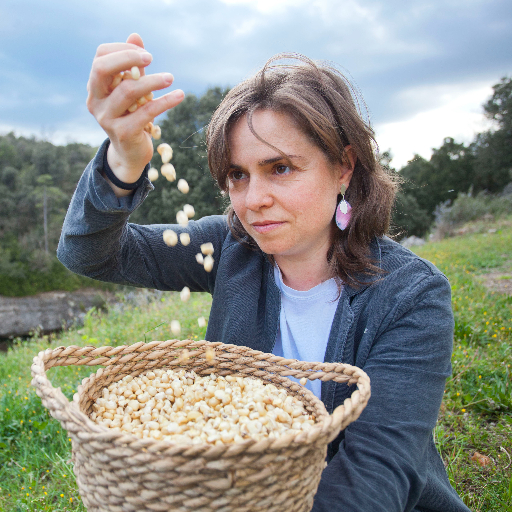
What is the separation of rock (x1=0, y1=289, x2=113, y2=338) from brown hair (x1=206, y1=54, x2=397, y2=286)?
944 inches

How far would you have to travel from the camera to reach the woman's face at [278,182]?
1.47 m

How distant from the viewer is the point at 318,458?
3.12 feet

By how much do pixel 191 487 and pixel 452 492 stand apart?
3.75 feet

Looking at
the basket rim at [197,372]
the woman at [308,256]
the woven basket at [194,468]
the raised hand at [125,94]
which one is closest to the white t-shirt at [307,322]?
the woman at [308,256]

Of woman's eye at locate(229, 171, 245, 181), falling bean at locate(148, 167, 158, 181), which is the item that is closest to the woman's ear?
woman's eye at locate(229, 171, 245, 181)

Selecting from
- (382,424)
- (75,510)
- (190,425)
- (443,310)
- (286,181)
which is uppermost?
(286,181)

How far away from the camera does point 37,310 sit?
2564cm

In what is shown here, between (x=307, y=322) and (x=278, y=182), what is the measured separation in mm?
569

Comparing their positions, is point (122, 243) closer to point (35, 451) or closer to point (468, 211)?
point (35, 451)

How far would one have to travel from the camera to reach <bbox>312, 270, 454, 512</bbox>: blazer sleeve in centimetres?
114

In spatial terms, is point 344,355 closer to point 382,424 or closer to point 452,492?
point 382,424

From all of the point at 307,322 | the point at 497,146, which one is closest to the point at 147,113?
the point at 307,322

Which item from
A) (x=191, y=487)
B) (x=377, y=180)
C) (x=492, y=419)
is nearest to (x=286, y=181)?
(x=377, y=180)

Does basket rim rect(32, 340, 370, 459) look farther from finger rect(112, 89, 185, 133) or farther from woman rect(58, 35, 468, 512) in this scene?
finger rect(112, 89, 185, 133)
